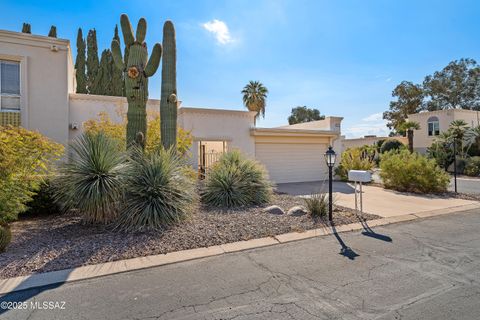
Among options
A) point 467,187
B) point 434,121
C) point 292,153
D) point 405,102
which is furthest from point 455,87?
point 292,153

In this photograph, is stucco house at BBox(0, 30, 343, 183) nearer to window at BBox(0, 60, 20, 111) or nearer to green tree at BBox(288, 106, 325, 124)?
window at BBox(0, 60, 20, 111)

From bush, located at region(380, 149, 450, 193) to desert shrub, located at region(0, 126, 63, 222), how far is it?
12417mm

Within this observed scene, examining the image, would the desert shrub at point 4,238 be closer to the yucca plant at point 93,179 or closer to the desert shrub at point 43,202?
the yucca plant at point 93,179

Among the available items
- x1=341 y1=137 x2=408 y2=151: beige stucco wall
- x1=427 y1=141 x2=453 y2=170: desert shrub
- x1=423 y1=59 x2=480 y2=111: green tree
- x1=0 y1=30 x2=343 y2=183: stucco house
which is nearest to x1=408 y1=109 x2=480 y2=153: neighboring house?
x1=341 y1=137 x2=408 y2=151: beige stucco wall

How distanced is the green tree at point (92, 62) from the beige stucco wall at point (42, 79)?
13.6 meters

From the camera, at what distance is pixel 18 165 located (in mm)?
5566

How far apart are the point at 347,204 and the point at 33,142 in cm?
861

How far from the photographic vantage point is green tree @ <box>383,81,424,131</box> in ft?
131

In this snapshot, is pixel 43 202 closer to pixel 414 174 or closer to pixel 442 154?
pixel 414 174

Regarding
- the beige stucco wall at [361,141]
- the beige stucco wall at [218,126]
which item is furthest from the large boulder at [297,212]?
the beige stucco wall at [361,141]

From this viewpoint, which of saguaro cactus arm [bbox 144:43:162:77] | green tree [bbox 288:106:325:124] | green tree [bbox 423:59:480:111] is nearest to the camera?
saguaro cactus arm [bbox 144:43:162:77]

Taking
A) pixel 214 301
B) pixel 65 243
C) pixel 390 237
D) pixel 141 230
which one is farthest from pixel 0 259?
pixel 390 237

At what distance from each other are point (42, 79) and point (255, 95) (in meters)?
24.7

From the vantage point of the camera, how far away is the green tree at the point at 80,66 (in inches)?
942
